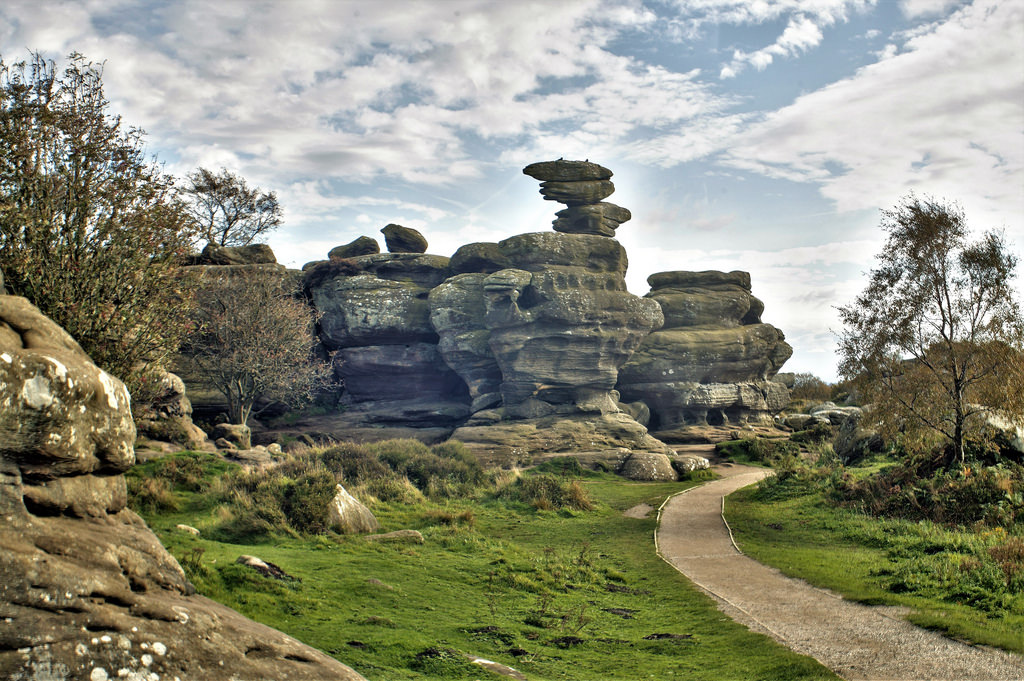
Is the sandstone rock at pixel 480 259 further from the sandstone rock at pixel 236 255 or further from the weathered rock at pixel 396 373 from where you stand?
the sandstone rock at pixel 236 255

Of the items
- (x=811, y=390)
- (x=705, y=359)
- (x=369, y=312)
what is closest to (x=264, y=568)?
(x=369, y=312)

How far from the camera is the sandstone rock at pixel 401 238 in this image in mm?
56812

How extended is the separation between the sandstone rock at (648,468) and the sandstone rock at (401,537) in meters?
19.5

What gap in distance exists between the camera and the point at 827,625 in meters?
12.4

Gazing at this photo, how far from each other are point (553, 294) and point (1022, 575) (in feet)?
114

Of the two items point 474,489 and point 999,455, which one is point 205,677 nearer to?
point 474,489

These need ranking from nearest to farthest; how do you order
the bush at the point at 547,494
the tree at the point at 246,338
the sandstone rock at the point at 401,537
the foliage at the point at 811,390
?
1. the sandstone rock at the point at 401,537
2. the bush at the point at 547,494
3. the tree at the point at 246,338
4. the foliage at the point at 811,390

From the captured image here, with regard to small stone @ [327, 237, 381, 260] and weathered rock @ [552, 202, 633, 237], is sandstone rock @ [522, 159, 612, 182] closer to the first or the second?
weathered rock @ [552, 202, 633, 237]

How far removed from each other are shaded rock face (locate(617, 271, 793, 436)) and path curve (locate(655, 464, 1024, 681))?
31201 millimetres

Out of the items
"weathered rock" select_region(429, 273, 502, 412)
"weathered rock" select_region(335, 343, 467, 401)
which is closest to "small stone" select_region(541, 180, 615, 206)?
"weathered rock" select_region(429, 273, 502, 412)

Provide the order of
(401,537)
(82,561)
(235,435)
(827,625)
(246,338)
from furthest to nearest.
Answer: (246,338) → (235,435) → (401,537) → (827,625) → (82,561)

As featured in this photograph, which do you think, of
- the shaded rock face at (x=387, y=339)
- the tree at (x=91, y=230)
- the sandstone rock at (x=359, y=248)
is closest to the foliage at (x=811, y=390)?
the shaded rock face at (x=387, y=339)

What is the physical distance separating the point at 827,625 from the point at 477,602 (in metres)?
6.47

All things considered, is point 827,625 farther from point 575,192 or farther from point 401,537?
point 575,192
